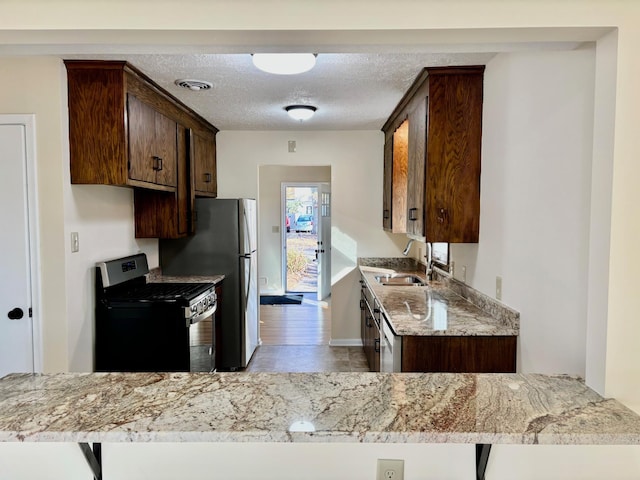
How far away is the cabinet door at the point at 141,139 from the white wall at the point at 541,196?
2.15 meters

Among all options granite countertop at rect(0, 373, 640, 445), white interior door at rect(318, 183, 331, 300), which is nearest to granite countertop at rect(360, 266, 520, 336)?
granite countertop at rect(0, 373, 640, 445)

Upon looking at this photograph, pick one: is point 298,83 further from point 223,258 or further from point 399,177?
point 223,258

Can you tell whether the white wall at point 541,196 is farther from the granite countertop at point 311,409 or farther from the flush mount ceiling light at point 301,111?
the flush mount ceiling light at point 301,111

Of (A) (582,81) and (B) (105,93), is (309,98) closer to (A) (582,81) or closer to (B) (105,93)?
(B) (105,93)

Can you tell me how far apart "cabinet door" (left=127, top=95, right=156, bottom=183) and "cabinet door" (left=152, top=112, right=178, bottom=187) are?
7 centimetres

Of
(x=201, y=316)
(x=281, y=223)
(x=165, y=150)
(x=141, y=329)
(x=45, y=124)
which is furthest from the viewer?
(x=281, y=223)

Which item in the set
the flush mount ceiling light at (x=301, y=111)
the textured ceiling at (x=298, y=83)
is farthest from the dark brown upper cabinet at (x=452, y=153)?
the flush mount ceiling light at (x=301, y=111)

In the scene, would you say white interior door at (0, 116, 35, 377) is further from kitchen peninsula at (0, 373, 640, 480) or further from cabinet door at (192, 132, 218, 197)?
cabinet door at (192, 132, 218, 197)

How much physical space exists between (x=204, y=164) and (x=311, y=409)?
3.46 metres

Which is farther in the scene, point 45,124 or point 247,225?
point 247,225

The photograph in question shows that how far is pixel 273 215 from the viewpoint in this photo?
25.0 feet

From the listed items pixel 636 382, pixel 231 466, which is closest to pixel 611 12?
pixel 636 382

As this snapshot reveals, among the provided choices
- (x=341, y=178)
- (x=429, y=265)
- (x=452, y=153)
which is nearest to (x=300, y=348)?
(x=429, y=265)

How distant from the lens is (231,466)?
107 cm
